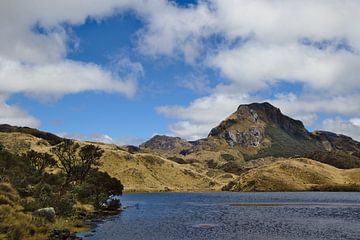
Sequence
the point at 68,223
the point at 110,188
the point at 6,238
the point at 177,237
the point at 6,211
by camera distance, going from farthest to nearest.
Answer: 1. the point at 110,188
2. the point at 68,223
3. the point at 177,237
4. the point at 6,211
5. the point at 6,238

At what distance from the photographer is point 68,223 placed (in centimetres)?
6538

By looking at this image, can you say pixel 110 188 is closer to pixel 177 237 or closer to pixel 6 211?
pixel 177 237

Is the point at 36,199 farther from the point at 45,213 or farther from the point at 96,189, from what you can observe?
the point at 96,189

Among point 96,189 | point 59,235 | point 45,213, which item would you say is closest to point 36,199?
point 45,213

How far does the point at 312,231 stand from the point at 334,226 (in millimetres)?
9068

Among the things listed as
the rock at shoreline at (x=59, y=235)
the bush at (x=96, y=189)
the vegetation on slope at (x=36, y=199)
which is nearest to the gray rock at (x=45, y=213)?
the vegetation on slope at (x=36, y=199)

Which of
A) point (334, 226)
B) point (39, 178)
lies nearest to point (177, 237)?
point (334, 226)

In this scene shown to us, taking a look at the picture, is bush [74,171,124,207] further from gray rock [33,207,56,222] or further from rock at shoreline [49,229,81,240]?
rock at shoreline [49,229,81,240]

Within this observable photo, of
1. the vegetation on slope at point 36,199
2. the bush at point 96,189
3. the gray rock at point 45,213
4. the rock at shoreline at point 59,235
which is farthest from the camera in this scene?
the bush at point 96,189

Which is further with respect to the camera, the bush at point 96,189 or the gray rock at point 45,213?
the bush at point 96,189

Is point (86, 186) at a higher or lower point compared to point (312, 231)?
higher

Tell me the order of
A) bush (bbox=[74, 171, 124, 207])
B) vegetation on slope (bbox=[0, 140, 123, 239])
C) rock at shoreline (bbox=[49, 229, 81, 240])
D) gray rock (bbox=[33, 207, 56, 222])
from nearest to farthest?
vegetation on slope (bbox=[0, 140, 123, 239]), rock at shoreline (bbox=[49, 229, 81, 240]), gray rock (bbox=[33, 207, 56, 222]), bush (bbox=[74, 171, 124, 207])

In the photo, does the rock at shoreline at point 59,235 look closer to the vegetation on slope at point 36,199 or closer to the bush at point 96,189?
the vegetation on slope at point 36,199

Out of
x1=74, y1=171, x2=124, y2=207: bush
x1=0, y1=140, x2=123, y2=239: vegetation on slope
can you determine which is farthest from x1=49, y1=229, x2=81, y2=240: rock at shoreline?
x1=74, y1=171, x2=124, y2=207: bush
